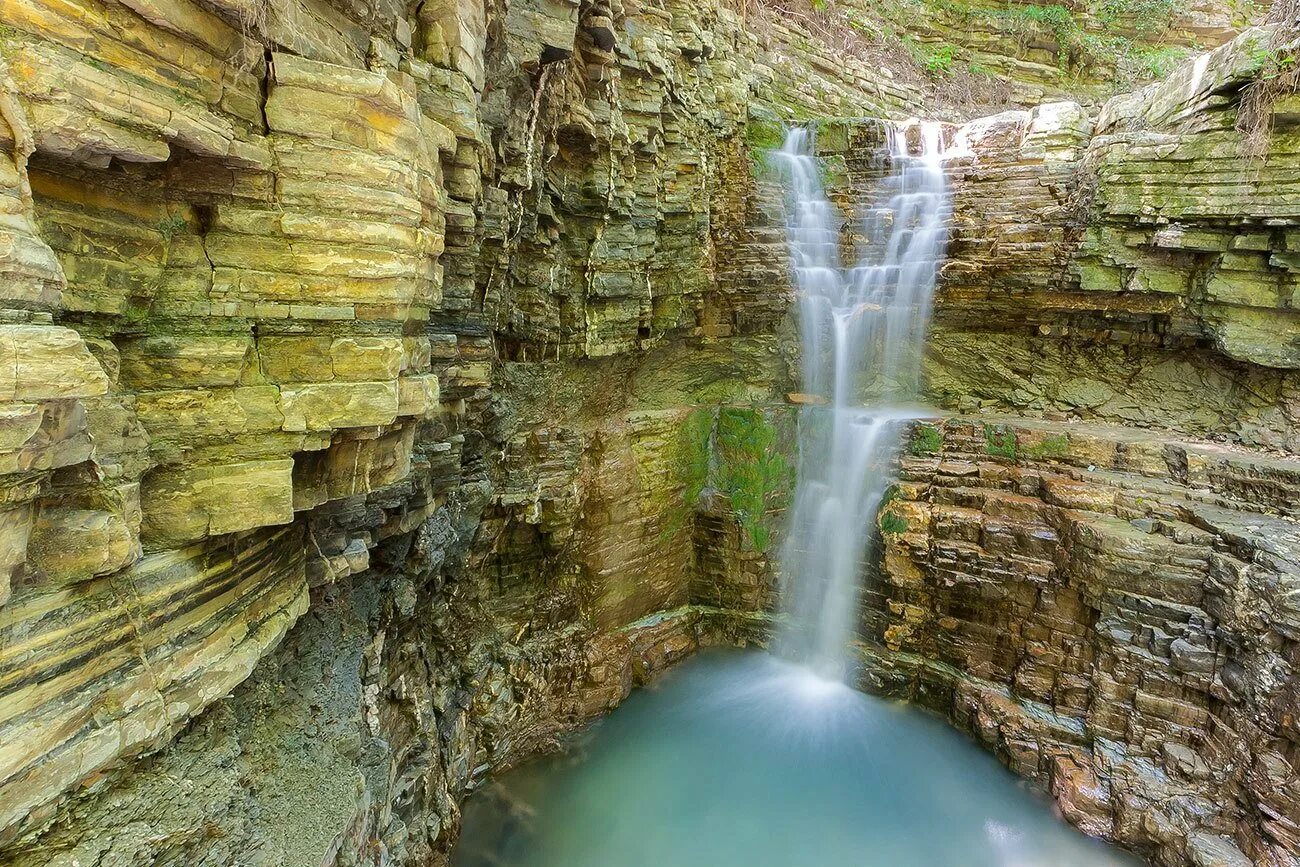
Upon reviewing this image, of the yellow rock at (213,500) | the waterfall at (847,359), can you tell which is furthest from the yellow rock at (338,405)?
the waterfall at (847,359)

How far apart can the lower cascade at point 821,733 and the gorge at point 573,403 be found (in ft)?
1.11

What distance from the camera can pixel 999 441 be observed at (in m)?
10.5

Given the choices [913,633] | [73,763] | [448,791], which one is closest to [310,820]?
[73,763]

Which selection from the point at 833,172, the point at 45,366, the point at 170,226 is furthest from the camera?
the point at 833,172

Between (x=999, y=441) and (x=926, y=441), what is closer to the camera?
(x=999, y=441)

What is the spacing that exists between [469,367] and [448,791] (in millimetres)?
5319

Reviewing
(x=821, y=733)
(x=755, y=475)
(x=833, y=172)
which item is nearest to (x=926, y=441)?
(x=755, y=475)

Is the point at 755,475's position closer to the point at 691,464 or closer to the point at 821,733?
the point at 691,464

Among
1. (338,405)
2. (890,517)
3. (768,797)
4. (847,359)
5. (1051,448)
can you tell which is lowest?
(768,797)

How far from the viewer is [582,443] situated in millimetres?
10180

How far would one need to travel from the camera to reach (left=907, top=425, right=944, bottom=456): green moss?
10.7m

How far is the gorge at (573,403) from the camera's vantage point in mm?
3230

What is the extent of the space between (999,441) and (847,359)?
334cm

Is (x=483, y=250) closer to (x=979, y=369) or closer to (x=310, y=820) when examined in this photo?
(x=310, y=820)
